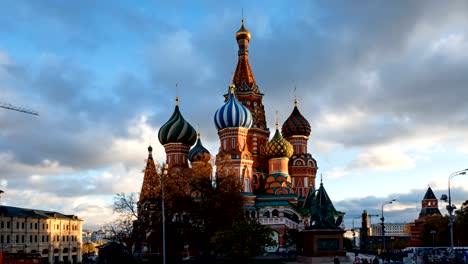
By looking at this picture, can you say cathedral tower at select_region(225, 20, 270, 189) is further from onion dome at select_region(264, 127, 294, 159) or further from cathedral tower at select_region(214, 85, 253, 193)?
cathedral tower at select_region(214, 85, 253, 193)

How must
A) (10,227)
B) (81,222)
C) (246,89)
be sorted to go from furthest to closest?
(81,222) → (246,89) → (10,227)

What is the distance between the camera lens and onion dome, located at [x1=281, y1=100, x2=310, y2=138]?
3393 inches

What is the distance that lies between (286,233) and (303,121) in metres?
23.5

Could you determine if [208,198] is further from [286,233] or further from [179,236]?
[286,233]

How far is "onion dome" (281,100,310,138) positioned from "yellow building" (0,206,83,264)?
138ft

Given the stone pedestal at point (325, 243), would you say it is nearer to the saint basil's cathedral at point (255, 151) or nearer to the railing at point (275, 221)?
the saint basil's cathedral at point (255, 151)

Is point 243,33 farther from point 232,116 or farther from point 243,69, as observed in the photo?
point 232,116

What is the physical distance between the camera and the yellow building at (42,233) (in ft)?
245

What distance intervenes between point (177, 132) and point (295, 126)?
19825mm

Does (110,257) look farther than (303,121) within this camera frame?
No

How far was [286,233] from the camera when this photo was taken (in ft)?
231

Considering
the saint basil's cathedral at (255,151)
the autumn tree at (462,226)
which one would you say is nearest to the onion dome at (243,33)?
the saint basil's cathedral at (255,151)

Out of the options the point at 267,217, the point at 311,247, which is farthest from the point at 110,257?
the point at 267,217

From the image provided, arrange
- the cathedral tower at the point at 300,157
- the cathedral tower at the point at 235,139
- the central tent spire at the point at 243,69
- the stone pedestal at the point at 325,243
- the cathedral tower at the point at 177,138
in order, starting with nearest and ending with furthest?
the stone pedestal at the point at 325,243
the cathedral tower at the point at 235,139
the cathedral tower at the point at 177,138
the cathedral tower at the point at 300,157
the central tent spire at the point at 243,69
